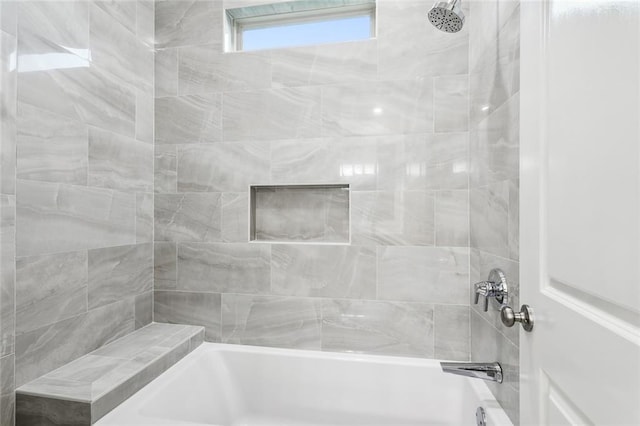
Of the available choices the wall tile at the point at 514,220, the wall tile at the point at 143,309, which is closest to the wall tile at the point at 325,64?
the wall tile at the point at 514,220

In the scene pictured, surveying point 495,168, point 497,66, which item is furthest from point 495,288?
point 497,66

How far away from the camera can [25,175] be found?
124 centimetres

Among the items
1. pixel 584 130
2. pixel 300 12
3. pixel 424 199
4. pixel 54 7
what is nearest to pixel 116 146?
pixel 54 7

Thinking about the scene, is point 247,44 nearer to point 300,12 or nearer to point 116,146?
point 300,12

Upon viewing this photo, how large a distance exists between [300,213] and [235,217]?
0.35 metres

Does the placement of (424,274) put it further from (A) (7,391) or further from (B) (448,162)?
(A) (7,391)

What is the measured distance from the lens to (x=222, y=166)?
6.13 ft

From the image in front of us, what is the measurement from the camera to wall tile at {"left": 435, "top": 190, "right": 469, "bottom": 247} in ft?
5.38

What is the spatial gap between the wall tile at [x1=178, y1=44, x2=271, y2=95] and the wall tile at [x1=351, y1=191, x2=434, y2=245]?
827 millimetres

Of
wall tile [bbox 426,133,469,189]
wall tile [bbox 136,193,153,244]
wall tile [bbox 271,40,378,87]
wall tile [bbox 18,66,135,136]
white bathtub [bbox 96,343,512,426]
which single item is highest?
wall tile [bbox 271,40,378,87]

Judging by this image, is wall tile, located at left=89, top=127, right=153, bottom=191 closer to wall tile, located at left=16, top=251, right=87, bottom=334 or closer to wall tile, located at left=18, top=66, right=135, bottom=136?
wall tile, located at left=18, top=66, right=135, bottom=136

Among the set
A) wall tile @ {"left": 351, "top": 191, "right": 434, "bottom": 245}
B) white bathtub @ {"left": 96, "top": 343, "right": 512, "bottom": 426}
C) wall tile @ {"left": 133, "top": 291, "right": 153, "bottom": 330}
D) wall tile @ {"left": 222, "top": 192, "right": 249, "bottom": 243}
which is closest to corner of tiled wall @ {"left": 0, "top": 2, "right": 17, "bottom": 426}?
white bathtub @ {"left": 96, "top": 343, "right": 512, "bottom": 426}

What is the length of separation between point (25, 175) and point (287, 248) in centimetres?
111

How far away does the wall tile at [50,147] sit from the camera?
124 cm
